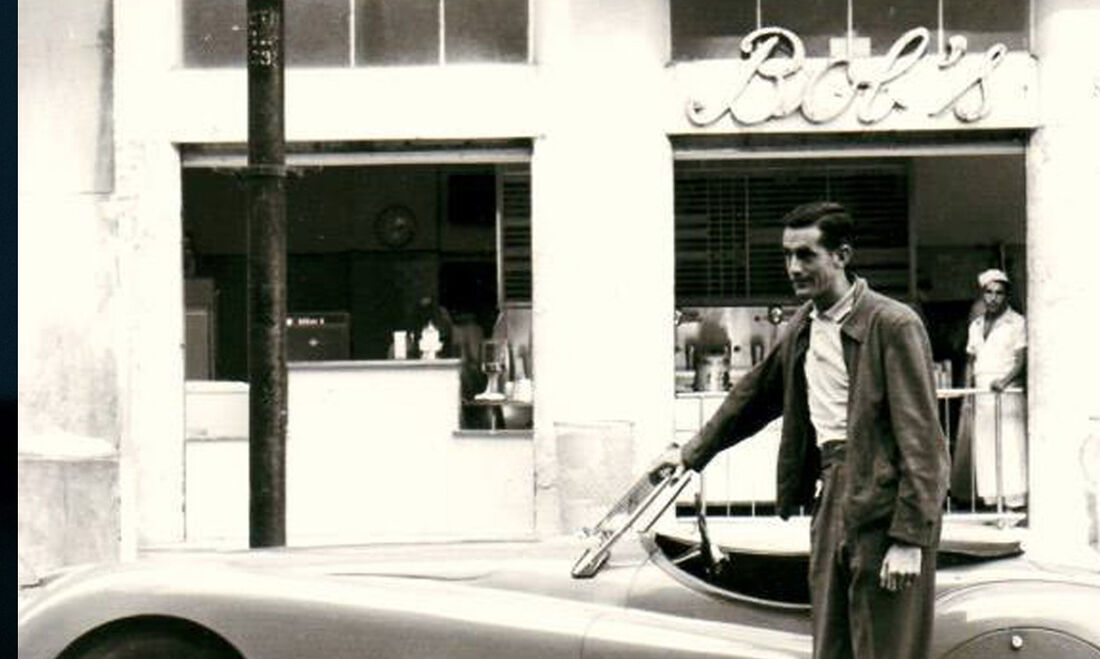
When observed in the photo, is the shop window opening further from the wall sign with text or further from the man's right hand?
the man's right hand

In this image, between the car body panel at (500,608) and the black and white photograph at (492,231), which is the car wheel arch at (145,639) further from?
the black and white photograph at (492,231)

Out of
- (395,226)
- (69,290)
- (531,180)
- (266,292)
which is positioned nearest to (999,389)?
(531,180)

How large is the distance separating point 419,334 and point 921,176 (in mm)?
3678

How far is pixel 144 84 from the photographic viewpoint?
1231cm

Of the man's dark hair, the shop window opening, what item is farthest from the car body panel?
the shop window opening

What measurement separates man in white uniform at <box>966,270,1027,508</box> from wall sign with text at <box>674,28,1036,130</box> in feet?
4.48

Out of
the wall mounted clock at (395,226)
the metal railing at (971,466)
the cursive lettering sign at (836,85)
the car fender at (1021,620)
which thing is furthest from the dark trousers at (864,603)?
the wall mounted clock at (395,226)

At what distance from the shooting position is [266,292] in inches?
335

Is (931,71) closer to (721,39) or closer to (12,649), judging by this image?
(721,39)

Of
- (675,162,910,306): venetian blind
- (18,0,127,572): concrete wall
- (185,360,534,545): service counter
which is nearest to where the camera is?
(18,0,127,572): concrete wall

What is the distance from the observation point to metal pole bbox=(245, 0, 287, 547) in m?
8.45

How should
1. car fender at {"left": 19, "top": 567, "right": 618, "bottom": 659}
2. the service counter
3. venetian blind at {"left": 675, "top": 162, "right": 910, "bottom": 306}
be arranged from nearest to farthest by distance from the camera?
car fender at {"left": 19, "top": 567, "right": 618, "bottom": 659} → the service counter → venetian blind at {"left": 675, "top": 162, "right": 910, "bottom": 306}

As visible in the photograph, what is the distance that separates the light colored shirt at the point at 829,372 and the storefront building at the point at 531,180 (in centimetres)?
618

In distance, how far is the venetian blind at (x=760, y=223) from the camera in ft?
44.3
